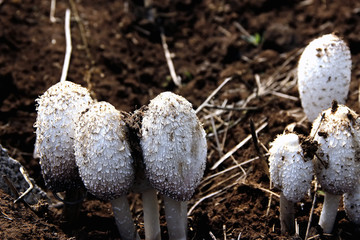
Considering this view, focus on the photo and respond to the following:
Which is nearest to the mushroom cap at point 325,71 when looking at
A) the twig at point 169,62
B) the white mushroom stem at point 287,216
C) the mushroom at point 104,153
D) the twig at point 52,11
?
the white mushroom stem at point 287,216

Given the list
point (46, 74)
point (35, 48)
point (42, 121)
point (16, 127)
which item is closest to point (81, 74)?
point (46, 74)

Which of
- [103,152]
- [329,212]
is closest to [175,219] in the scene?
[103,152]

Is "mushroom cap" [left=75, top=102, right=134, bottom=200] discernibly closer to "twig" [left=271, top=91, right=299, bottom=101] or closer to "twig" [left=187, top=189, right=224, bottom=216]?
"twig" [left=187, top=189, right=224, bottom=216]

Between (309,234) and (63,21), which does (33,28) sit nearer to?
(63,21)

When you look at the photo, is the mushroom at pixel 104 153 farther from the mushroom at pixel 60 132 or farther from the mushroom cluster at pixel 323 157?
the mushroom cluster at pixel 323 157

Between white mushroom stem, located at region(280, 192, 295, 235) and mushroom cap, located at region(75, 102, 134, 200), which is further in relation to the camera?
white mushroom stem, located at region(280, 192, 295, 235)

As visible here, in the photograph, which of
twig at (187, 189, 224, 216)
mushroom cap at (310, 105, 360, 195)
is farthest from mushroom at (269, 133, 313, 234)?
twig at (187, 189, 224, 216)

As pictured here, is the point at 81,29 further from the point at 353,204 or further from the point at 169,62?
the point at 353,204
